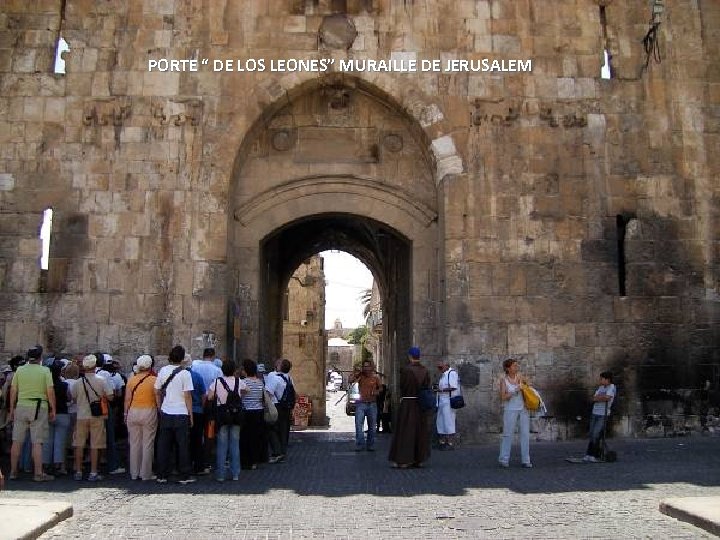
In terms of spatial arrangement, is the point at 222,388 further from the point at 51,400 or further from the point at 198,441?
the point at 51,400

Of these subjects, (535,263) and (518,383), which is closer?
(518,383)

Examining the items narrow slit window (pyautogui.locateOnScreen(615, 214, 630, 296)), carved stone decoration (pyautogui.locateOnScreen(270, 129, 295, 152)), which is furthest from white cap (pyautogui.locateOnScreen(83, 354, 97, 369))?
narrow slit window (pyautogui.locateOnScreen(615, 214, 630, 296))

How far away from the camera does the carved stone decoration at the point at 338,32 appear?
471 inches

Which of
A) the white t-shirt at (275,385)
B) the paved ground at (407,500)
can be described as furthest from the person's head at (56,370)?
the white t-shirt at (275,385)

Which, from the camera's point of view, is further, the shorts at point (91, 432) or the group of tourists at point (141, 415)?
the shorts at point (91, 432)

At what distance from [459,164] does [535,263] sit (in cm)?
196

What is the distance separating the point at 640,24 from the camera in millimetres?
12367

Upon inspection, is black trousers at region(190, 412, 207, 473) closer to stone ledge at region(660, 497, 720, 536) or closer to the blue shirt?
the blue shirt

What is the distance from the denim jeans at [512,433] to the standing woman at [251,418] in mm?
2907

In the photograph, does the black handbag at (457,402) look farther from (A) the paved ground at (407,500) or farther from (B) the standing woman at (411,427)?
(B) the standing woman at (411,427)

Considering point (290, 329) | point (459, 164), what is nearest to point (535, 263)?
point (459, 164)

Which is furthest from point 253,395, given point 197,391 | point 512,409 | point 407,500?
point 512,409

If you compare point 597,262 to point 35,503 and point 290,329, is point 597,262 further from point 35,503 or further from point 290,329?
point 290,329

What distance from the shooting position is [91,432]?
8312 mm
